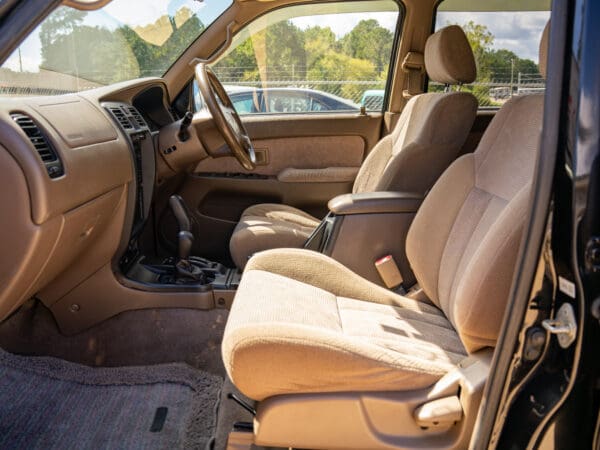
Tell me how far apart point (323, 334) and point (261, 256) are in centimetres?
56

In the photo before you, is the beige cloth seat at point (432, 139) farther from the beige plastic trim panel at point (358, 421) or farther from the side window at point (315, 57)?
the beige plastic trim panel at point (358, 421)

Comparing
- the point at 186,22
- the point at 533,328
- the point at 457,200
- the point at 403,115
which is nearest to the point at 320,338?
the point at 533,328

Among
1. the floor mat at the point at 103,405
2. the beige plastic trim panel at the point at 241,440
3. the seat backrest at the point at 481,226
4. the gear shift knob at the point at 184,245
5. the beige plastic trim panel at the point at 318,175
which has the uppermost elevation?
the seat backrest at the point at 481,226

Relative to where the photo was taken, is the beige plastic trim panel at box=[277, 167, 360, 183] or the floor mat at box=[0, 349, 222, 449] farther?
the beige plastic trim panel at box=[277, 167, 360, 183]

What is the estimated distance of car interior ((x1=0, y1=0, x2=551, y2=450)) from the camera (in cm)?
138

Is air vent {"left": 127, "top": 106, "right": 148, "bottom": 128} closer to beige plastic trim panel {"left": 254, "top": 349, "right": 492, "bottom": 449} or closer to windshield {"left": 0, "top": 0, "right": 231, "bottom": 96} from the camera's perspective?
windshield {"left": 0, "top": 0, "right": 231, "bottom": 96}

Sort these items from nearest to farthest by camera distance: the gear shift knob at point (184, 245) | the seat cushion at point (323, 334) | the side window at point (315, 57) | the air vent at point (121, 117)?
the seat cushion at point (323, 334) → the air vent at point (121, 117) → the gear shift knob at point (184, 245) → the side window at point (315, 57)

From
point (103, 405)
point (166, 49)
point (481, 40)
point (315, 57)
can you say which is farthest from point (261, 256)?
point (481, 40)

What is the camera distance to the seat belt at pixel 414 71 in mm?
3539

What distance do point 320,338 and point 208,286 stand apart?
1.26 metres

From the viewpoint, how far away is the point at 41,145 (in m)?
1.79

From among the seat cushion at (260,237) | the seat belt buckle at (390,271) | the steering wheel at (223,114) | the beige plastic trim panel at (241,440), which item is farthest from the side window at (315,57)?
the beige plastic trim panel at (241,440)

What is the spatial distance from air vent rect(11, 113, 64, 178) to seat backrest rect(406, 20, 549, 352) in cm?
100

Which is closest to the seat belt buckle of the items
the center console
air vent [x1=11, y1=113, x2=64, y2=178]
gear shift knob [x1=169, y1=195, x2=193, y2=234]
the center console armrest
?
the center console armrest
